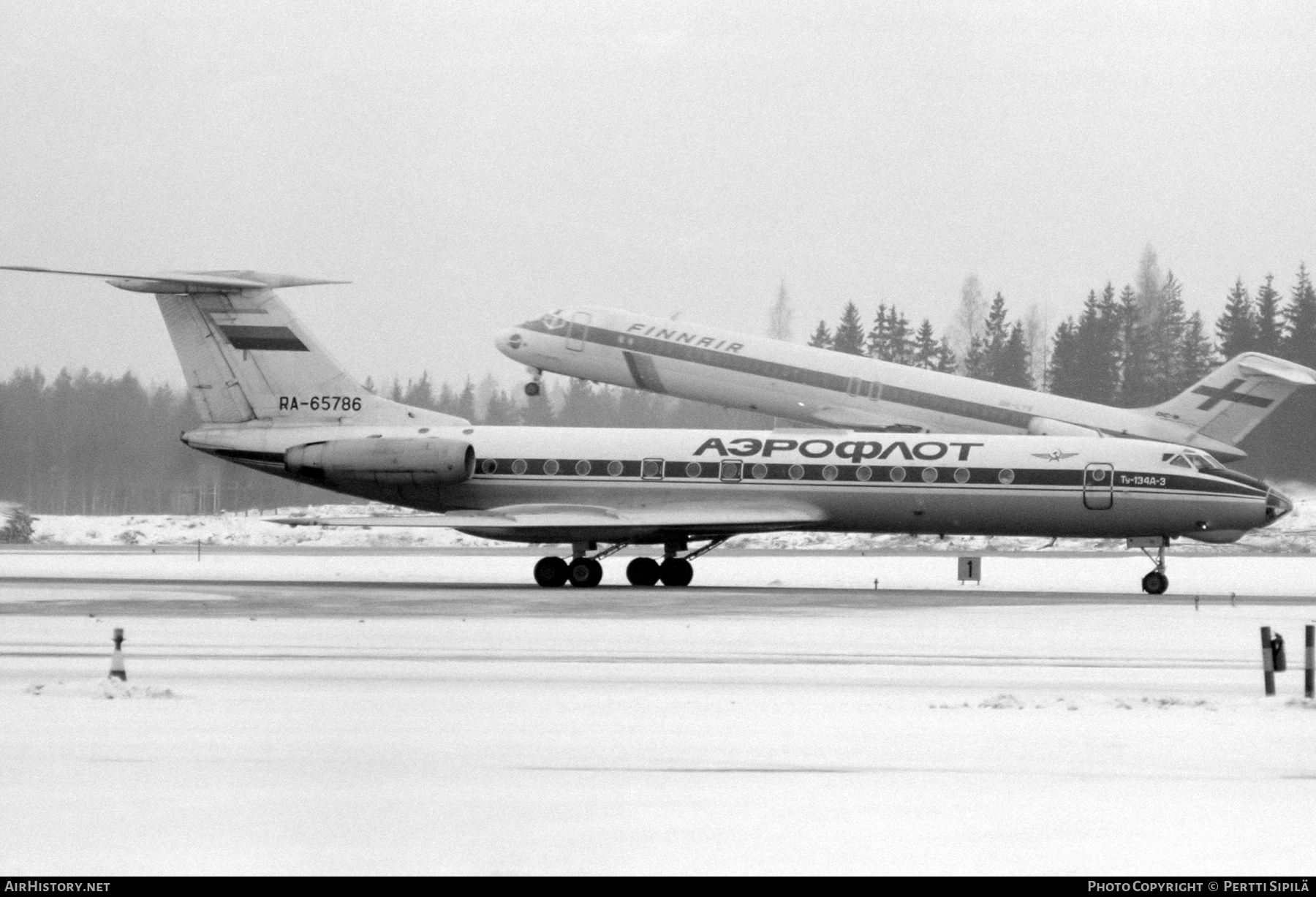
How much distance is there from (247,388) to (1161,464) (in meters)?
17.2

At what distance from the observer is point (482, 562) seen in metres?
39.9

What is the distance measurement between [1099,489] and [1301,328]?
5358cm

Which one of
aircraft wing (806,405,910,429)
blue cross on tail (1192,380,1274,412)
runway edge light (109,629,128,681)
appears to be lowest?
runway edge light (109,629,128,681)

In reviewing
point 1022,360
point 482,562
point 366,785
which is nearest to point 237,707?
point 366,785

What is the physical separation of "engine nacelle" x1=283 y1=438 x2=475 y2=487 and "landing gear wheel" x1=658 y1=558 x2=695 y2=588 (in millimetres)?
4034

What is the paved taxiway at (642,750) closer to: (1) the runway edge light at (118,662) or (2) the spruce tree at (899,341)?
(1) the runway edge light at (118,662)

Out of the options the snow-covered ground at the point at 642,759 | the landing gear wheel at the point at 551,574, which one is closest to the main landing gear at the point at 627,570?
the landing gear wheel at the point at 551,574

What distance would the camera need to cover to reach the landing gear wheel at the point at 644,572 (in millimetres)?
31703

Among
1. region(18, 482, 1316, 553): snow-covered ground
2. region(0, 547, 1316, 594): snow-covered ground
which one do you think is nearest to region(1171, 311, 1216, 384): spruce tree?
region(18, 482, 1316, 553): snow-covered ground

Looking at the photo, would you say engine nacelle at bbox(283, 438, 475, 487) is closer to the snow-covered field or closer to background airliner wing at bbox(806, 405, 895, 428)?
the snow-covered field

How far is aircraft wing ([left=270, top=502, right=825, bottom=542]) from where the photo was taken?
2983cm

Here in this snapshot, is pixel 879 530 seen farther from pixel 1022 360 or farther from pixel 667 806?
pixel 1022 360

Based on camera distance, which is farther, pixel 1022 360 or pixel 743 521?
pixel 1022 360

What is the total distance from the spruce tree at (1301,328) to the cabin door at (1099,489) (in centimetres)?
5100
